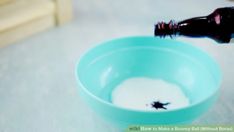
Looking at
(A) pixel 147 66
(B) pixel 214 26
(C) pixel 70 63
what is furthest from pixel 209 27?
(C) pixel 70 63

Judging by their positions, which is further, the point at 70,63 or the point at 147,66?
the point at 70,63

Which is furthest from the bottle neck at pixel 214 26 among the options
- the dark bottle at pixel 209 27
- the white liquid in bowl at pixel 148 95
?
the white liquid in bowl at pixel 148 95

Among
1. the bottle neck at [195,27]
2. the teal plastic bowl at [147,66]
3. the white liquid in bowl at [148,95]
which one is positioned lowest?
the white liquid in bowl at [148,95]

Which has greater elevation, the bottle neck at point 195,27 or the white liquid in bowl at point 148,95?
the bottle neck at point 195,27

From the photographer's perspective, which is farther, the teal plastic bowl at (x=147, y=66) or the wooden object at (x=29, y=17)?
the wooden object at (x=29, y=17)

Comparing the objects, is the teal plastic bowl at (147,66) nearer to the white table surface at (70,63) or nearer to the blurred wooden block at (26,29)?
the white table surface at (70,63)

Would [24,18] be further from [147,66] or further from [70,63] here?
[147,66]

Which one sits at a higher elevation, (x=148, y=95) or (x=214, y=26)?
(x=214, y=26)
